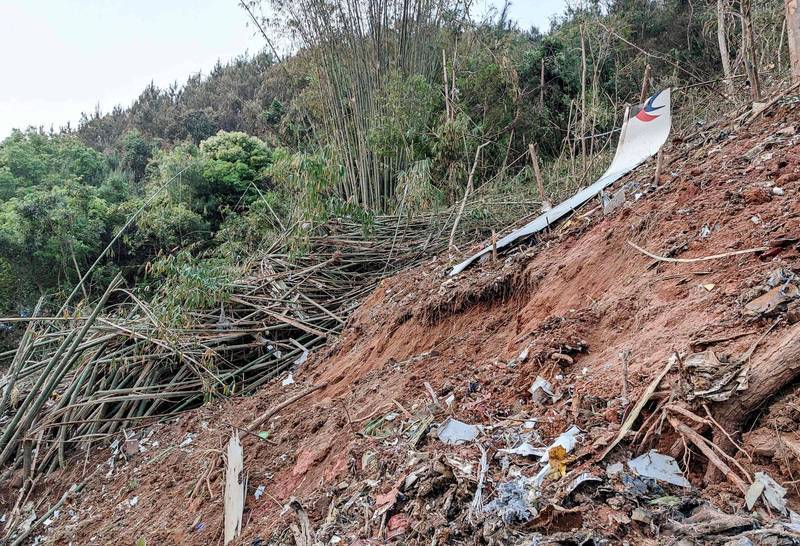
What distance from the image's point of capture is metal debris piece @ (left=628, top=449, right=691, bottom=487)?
119 centimetres

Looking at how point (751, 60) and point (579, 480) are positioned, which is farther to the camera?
point (751, 60)

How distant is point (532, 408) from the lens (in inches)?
66.5

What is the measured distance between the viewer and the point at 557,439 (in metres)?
1.45

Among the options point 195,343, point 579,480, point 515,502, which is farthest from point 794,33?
point 195,343

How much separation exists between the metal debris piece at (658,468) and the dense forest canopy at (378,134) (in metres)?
2.91

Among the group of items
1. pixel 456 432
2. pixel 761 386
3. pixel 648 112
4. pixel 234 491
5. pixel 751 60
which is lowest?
pixel 234 491

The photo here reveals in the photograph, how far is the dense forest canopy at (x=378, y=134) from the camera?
4.86 m

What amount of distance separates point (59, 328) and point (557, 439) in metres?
4.06

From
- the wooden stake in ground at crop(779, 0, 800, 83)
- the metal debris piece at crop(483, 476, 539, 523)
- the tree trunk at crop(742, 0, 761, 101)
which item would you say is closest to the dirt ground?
the metal debris piece at crop(483, 476, 539, 523)

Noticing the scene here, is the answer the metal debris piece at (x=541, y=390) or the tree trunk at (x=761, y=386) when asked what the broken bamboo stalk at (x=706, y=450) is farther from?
the metal debris piece at (x=541, y=390)

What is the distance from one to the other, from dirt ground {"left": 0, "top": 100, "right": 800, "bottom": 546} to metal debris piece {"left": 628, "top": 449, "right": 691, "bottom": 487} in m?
0.02

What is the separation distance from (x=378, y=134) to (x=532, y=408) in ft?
15.3

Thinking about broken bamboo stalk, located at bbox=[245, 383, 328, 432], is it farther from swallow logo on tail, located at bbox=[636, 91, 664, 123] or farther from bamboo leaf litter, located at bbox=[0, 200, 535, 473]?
swallow logo on tail, located at bbox=[636, 91, 664, 123]

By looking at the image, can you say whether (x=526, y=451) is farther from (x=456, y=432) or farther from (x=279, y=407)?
(x=279, y=407)
